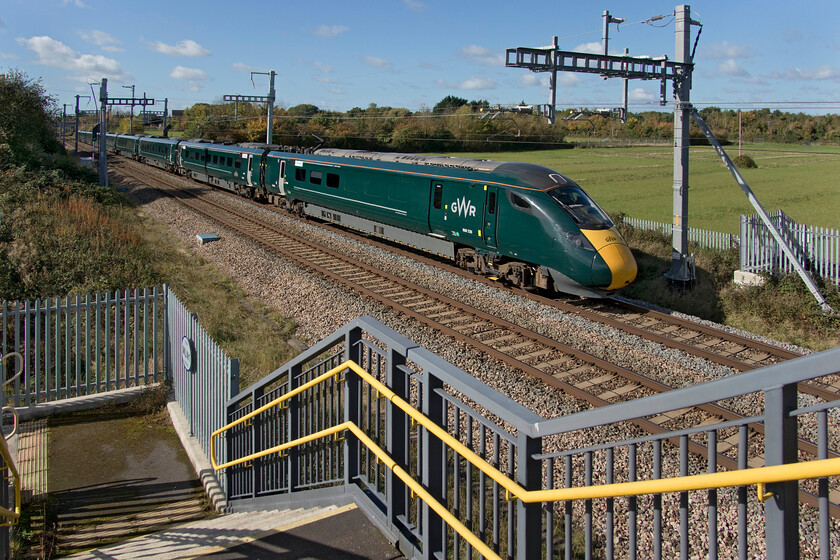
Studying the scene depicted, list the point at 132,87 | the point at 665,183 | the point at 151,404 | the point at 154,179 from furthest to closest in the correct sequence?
1. the point at 665,183
2. the point at 132,87
3. the point at 154,179
4. the point at 151,404

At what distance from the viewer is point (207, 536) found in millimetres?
5316

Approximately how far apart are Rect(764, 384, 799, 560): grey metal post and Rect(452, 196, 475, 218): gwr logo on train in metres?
13.8

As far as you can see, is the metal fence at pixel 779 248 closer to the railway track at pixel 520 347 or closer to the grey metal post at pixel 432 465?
the railway track at pixel 520 347

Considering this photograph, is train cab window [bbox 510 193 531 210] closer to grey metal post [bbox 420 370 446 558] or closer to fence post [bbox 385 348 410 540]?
fence post [bbox 385 348 410 540]

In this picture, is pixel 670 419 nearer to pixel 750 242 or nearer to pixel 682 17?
pixel 750 242

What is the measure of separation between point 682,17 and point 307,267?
36.4 feet

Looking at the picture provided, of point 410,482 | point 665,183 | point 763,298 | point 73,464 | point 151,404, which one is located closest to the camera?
point 410,482

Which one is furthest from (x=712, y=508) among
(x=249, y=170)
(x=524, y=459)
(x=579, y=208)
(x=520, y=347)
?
(x=249, y=170)

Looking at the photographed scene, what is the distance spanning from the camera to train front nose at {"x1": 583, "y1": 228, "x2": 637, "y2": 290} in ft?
43.0

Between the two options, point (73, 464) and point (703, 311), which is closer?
point (73, 464)

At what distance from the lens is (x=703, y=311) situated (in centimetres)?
1547

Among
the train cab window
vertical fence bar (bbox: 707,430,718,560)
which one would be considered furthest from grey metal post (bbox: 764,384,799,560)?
the train cab window

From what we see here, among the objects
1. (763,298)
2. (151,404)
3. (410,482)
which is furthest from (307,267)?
(410,482)

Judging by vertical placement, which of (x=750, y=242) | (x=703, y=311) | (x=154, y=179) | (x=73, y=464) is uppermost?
(x=154, y=179)
